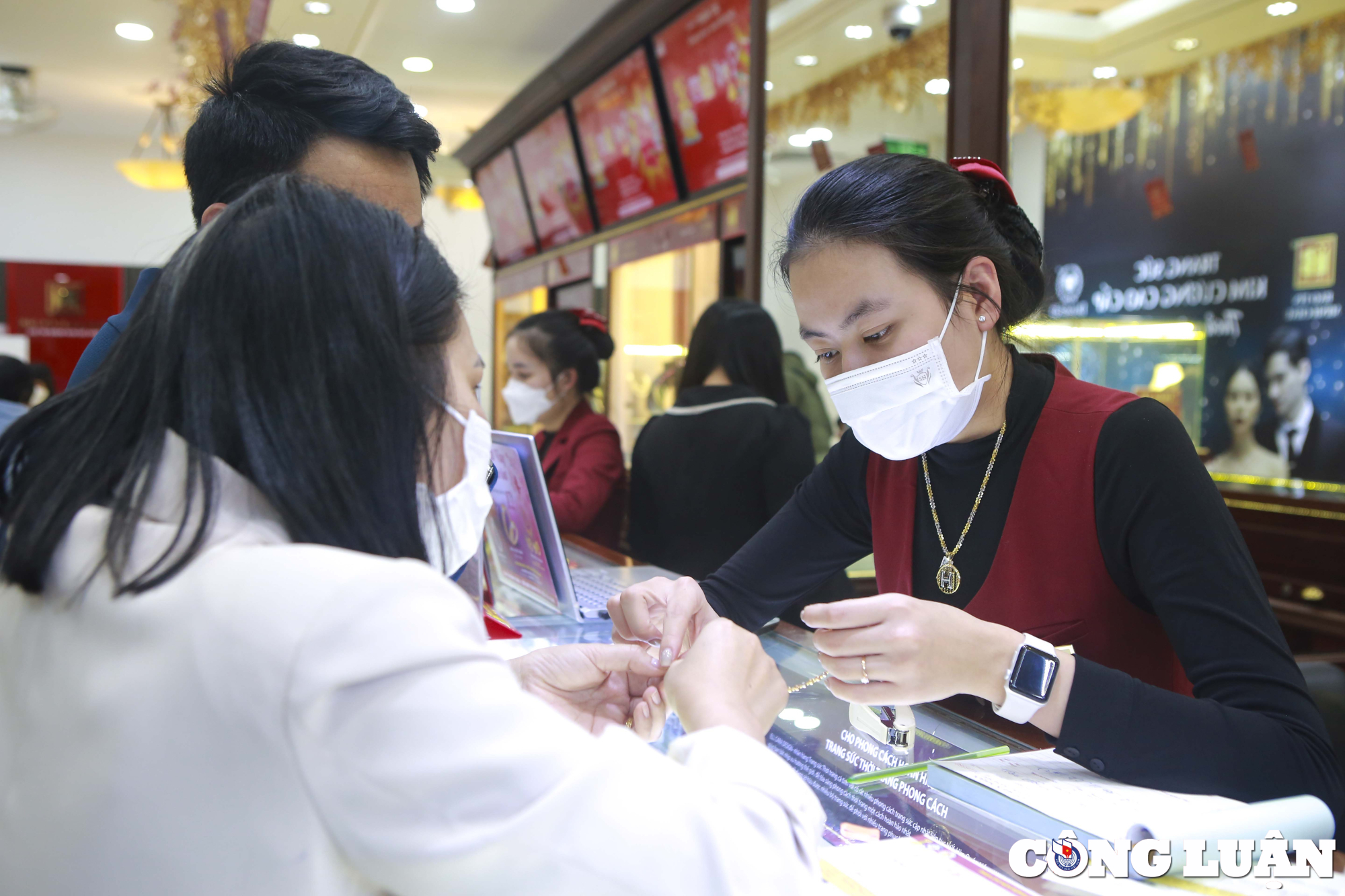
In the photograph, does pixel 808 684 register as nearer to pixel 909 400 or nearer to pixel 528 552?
pixel 909 400

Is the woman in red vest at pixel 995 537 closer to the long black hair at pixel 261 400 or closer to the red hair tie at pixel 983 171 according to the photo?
the red hair tie at pixel 983 171

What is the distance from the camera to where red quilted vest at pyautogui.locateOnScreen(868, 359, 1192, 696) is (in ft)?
4.55

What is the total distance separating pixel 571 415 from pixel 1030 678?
270 centimetres

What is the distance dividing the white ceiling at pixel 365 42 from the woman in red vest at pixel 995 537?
14.1 ft

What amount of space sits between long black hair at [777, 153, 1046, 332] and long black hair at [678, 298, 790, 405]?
1.43 m

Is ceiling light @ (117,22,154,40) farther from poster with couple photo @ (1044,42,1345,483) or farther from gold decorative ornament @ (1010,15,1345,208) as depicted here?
poster with couple photo @ (1044,42,1345,483)

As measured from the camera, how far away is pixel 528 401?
145 inches

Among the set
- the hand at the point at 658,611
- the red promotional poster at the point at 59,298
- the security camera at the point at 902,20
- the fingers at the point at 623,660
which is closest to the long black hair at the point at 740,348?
the security camera at the point at 902,20

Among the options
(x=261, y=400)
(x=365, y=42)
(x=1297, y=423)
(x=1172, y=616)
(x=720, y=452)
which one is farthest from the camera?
(x=365, y=42)

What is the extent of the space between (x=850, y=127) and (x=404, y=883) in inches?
141

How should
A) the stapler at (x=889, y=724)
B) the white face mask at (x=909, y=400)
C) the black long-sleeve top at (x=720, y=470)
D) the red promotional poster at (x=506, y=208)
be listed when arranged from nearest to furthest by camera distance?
the stapler at (x=889, y=724), the white face mask at (x=909, y=400), the black long-sleeve top at (x=720, y=470), the red promotional poster at (x=506, y=208)

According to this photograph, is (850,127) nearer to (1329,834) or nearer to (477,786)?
(1329,834)

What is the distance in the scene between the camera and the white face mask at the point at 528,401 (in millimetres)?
3678

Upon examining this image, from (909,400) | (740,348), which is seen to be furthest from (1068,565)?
(740,348)
